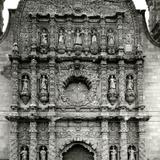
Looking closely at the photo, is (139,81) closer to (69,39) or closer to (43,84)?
(69,39)

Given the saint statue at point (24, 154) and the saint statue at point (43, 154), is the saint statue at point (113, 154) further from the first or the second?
the saint statue at point (24, 154)

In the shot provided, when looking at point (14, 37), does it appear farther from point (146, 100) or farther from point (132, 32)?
point (146, 100)

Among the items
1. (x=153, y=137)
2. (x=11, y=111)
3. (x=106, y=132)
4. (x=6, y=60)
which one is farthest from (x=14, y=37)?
(x=153, y=137)

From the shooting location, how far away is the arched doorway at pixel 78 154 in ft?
52.3

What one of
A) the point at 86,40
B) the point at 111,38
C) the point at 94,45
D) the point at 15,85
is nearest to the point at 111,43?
the point at 111,38

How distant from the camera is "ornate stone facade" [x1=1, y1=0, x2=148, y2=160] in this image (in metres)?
15.7

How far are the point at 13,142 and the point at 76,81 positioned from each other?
3.64 metres

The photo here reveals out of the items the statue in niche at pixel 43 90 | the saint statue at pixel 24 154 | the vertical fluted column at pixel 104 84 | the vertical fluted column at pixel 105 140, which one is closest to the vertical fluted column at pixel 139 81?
the vertical fluted column at pixel 104 84

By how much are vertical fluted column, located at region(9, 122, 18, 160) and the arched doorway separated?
1.95 m

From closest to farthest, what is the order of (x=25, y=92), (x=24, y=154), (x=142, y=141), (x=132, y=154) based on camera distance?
1. (x=24, y=154)
2. (x=132, y=154)
3. (x=142, y=141)
4. (x=25, y=92)

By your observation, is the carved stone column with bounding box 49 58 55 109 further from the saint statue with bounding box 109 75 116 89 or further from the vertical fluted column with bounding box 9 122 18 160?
the saint statue with bounding box 109 75 116 89

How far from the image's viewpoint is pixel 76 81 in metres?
16.7

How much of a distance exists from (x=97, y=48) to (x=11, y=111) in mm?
4450

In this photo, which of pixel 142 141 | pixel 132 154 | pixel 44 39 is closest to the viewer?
pixel 132 154
